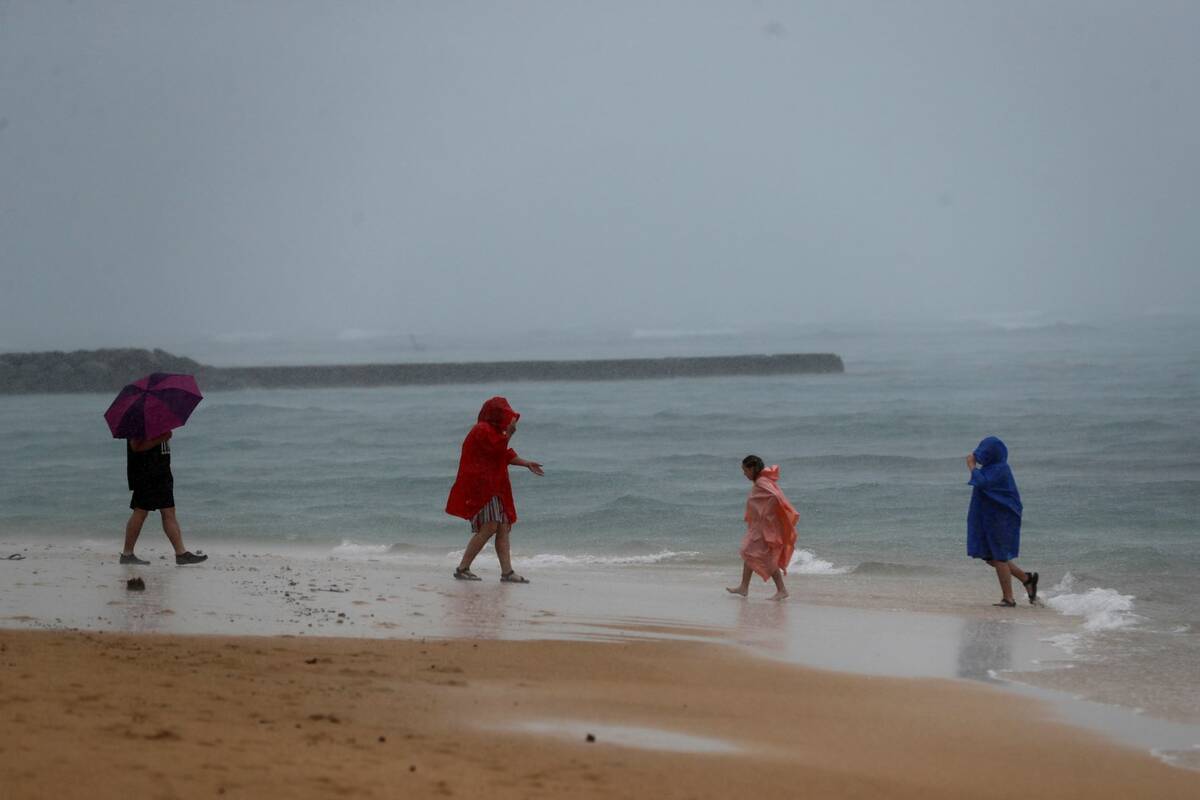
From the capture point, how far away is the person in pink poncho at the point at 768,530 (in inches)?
445

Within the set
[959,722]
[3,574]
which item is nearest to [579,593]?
[3,574]

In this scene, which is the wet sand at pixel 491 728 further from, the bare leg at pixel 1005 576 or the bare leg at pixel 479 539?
the bare leg at pixel 1005 576

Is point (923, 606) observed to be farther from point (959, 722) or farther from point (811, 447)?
point (811, 447)

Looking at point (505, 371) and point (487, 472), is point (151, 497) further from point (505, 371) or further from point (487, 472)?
point (505, 371)

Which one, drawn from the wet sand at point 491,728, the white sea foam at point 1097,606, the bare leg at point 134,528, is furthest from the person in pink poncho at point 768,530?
the bare leg at point 134,528

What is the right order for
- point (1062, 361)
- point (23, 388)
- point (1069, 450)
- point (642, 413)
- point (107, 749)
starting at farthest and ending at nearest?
point (1062, 361) → point (23, 388) → point (642, 413) → point (1069, 450) → point (107, 749)

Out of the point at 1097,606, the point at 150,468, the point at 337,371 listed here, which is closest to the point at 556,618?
the point at 150,468

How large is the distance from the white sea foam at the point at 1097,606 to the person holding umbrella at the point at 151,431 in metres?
6.98

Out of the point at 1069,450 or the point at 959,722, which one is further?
the point at 1069,450

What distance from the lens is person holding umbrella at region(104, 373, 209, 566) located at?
36.1ft

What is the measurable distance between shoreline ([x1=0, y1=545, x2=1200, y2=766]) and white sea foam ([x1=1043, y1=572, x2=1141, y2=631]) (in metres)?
0.32

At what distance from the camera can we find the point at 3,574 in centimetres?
1057

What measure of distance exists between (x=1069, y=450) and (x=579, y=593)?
2454 cm

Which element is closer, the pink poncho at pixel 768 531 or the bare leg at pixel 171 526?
the pink poncho at pixel 768 531
